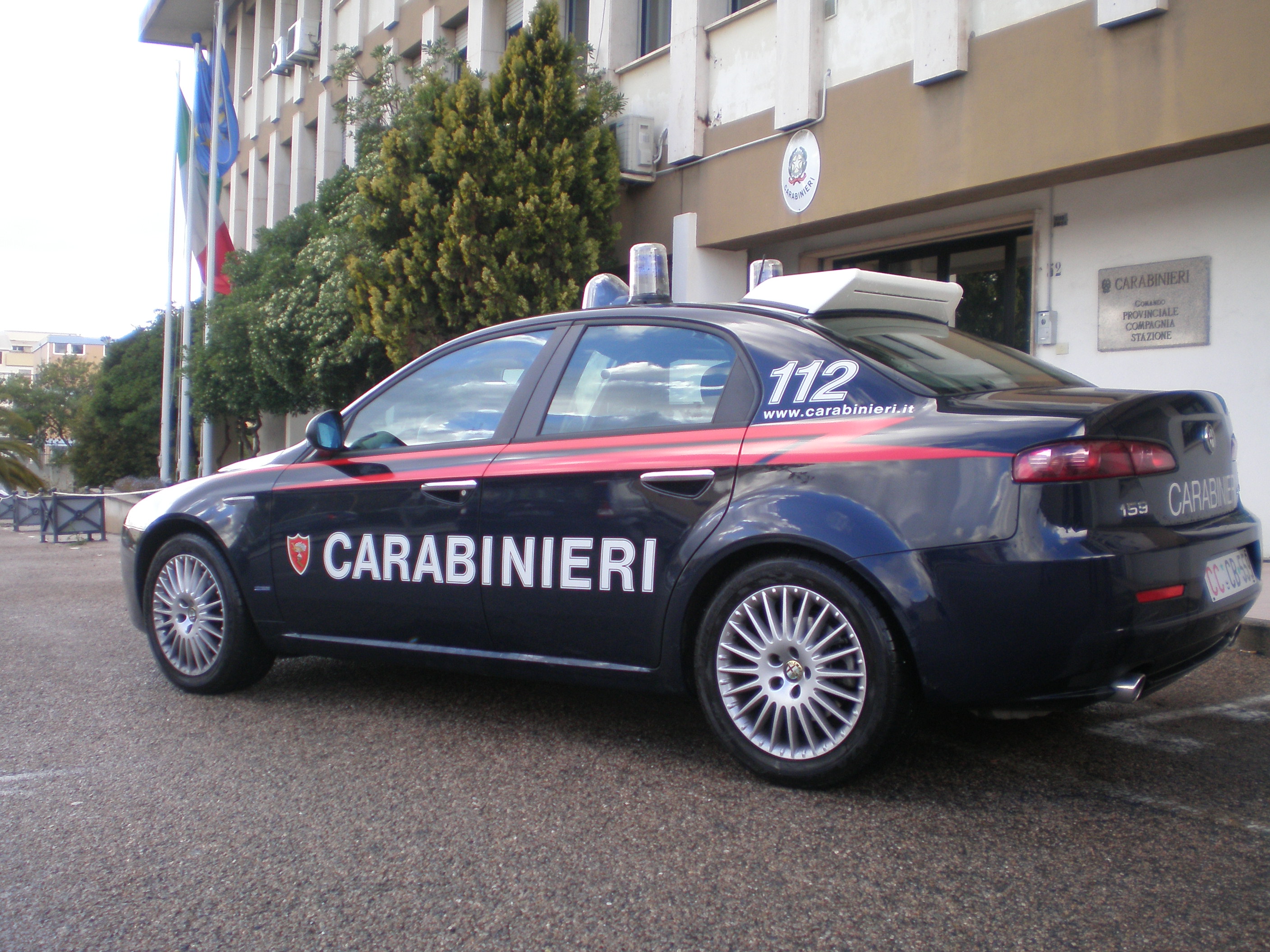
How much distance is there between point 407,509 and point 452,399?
467 mm

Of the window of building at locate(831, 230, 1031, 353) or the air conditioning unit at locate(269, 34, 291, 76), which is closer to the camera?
the window of building at locate(831, 230, 1031, 353)

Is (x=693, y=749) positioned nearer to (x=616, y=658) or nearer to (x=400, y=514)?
(x=616, y=658)

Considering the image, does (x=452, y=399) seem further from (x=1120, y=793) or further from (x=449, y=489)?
(x=1120, y=793)

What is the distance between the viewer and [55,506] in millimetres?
18734

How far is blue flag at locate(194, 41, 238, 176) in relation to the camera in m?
25.2

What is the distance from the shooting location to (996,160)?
29.9 feet

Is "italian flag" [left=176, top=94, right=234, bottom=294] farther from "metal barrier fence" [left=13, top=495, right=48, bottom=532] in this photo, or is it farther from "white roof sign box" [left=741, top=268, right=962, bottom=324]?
"white roof sign box" [left=741, top=268, right=962, bottom=324]

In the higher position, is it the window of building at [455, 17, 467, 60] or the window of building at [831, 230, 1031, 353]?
the window of building at [455, 17, 467, 60]

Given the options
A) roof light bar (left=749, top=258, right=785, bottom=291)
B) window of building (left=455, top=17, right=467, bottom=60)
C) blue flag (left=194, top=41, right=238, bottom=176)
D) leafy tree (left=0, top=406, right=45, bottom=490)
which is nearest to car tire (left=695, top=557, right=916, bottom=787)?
roof light bar (left=749, top=258, right=785, bottom=291)

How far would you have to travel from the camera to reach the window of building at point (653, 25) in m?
13.5

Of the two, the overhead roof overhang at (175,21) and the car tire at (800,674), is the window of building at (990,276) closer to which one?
the car tire at (800,674)

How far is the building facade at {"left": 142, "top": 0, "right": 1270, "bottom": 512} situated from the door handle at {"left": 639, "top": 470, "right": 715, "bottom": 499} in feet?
19.2

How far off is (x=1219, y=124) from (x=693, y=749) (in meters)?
6.15

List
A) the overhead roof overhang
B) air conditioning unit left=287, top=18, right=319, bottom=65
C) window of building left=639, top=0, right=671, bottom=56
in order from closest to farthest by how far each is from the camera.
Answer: window of building left=639, top=0, right=671, bottom=56 < air conditioning unit left=287, top=18, right=319, bottom=65 < the overhead roof overhang
